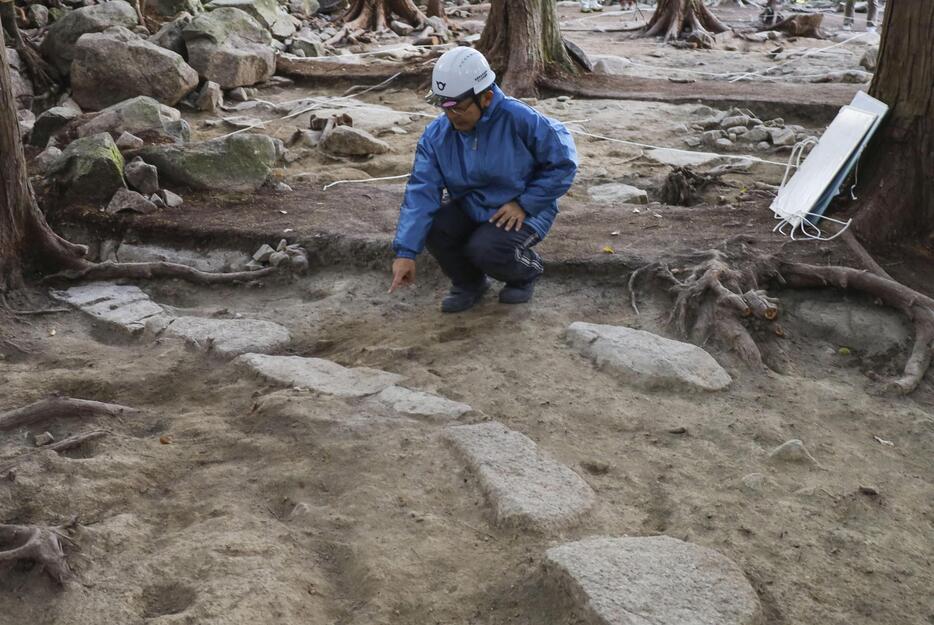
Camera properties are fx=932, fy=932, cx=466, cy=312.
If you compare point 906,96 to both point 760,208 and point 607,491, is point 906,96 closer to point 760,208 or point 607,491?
point 760,208

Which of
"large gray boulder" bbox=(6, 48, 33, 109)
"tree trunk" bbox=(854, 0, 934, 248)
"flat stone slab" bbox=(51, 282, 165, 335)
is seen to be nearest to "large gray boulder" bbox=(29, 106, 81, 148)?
"large gray boulder" bbox=(6, 48, 33, 109)

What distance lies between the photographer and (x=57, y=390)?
3.83 meters

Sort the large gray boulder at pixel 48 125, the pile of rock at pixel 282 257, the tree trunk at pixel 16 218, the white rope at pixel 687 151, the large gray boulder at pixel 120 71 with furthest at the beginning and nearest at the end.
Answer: the large gray boulder at pixel 120 71 < the large gray boulder at pixel 48 125 < the white rope at pixel 687 151 < the pile of rock at pixel 282 257 < the tree trunk at pixel 16 218

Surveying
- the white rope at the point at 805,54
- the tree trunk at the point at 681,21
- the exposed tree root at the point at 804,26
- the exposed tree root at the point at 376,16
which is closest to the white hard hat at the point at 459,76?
the white rope at the point at 805,54

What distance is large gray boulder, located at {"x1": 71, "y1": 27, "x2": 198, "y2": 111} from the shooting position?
8812 mm

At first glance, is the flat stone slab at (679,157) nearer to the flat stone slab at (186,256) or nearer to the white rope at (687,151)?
the white rope at (687,151)

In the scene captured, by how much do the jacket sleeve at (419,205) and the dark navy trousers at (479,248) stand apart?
114 millimetres

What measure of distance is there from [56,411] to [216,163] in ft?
10.4

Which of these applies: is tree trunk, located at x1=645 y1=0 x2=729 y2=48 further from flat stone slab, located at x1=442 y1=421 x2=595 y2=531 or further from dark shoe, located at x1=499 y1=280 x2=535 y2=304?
flat stone slab, located at x1=442 y1=421 x2=595 y2=531

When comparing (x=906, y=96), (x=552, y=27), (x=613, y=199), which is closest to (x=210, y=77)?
(x=552, y=27)

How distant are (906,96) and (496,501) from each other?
11.4 feet

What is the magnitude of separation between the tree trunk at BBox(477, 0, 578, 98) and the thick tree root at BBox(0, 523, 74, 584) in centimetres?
795

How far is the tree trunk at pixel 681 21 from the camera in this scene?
15.8m

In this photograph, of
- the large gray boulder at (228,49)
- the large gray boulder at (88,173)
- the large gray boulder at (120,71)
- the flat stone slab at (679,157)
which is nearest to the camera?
the large gray boulder at (88,173)
